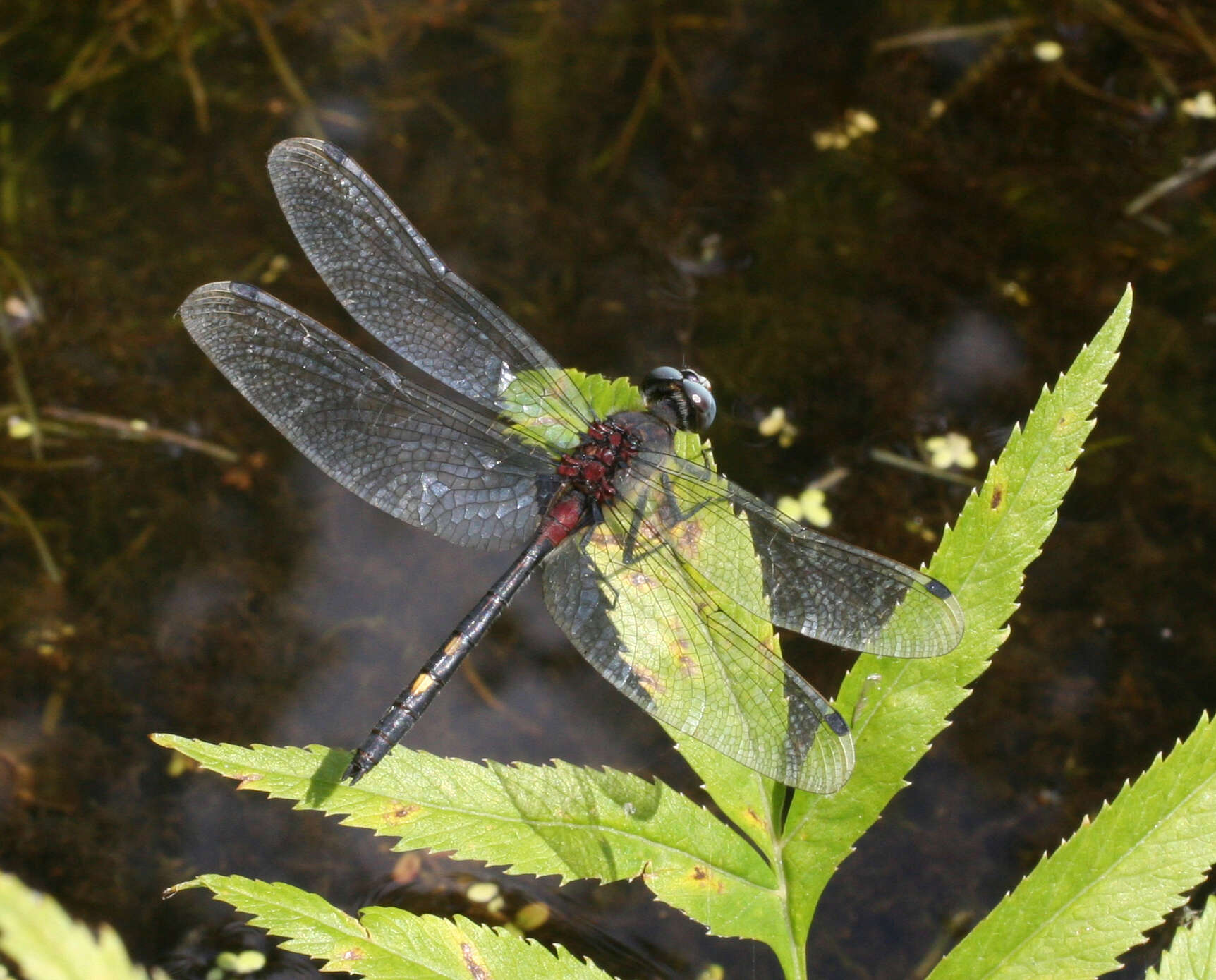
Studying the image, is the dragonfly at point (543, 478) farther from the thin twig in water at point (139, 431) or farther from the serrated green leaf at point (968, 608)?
the thin twig in water at point (139, 431)

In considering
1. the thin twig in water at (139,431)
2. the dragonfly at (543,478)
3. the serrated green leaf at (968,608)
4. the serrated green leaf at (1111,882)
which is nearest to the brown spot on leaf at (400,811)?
the dragonfly at (543,478)

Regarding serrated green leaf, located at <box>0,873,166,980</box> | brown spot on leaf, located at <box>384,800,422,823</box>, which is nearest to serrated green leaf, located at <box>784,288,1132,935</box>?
brown spot on leaf, located at <box>384,800,422,823</box>

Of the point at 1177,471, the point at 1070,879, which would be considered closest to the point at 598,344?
the point at 1177,471

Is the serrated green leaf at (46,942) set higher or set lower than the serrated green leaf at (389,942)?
higher

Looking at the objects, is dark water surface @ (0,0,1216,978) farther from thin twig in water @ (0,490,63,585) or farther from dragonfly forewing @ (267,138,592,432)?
dragonfly forewing @ (267,138,592,432)

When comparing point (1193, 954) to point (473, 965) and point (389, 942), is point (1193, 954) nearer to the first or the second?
point (473, 965)

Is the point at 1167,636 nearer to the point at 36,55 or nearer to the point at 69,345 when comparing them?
the point at 69,345
